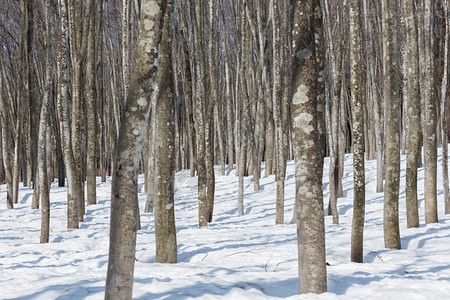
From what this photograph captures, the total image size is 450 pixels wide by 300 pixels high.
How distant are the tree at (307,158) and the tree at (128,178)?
1.44 metres

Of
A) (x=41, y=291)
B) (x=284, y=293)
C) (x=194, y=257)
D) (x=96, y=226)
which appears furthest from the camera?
(x=96, y=226)

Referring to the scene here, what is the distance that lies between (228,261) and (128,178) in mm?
3419

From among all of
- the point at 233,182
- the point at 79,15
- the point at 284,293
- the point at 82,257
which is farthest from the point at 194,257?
the point at 233,182

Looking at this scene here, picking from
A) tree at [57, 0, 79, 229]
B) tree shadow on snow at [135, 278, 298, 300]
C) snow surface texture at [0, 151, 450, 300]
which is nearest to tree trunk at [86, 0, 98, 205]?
snow surface texture at [0, 151, 450, 300]

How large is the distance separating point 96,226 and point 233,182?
27.5 ft

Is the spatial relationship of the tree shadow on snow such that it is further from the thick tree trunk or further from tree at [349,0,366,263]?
the thick tree trunk

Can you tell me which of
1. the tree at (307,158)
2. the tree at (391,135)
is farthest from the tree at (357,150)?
the tree at (307,158)

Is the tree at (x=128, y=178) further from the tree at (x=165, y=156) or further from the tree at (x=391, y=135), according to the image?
the tree at (x=391, y=135)

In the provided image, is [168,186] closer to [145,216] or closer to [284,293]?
[284,293]

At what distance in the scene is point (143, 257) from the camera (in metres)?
6.81

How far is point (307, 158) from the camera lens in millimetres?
4055

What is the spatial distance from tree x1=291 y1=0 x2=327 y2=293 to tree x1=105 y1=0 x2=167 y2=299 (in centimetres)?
144

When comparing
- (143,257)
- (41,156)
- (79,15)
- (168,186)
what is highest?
(79,15)

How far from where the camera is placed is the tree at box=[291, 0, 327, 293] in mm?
3998
